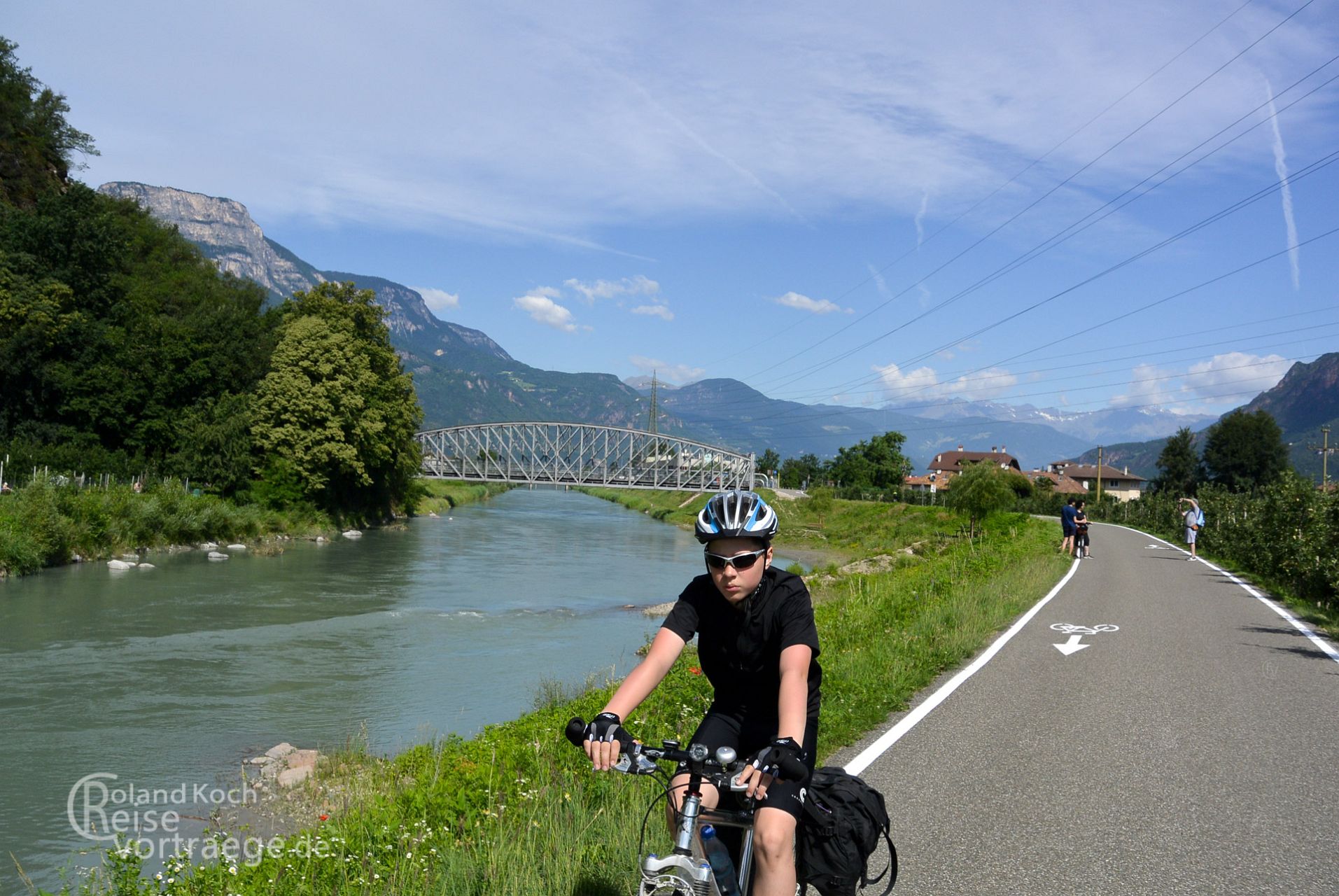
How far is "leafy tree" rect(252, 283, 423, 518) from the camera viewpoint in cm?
4269

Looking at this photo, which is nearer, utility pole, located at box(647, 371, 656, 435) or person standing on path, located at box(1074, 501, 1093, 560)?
person standing on path, located at box(1074, 501, 1093, 560)

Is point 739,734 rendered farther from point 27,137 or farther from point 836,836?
point 27,137

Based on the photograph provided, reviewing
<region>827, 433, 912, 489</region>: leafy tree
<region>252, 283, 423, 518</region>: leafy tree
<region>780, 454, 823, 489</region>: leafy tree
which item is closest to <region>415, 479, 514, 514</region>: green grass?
<region>252, 283, 423, 518</region>: leafy tree

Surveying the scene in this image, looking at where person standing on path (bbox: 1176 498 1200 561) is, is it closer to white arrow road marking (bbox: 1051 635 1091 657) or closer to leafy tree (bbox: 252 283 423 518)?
white arrow road marking (bbox: 1051 635 1091 657)

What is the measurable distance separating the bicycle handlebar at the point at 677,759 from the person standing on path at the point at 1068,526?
921 inches

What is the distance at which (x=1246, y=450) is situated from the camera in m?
81.4

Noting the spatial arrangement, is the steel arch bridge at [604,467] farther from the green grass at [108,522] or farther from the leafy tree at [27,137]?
the green grass at [108,522]

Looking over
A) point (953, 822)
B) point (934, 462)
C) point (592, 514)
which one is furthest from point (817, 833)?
point (934, 462)

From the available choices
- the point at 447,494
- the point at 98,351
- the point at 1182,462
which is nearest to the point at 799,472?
the point at 1182,462

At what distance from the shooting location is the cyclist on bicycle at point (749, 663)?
278 cm

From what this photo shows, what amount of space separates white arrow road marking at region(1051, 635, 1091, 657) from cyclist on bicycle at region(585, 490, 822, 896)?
7.44 meters

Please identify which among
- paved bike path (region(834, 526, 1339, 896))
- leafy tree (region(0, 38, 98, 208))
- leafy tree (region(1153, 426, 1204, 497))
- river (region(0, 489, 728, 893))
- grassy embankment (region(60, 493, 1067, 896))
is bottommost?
river (region(0, 489, 728, 893))

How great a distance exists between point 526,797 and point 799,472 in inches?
4643

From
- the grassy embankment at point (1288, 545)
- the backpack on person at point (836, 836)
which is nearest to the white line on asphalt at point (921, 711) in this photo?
the backpack on person at point (836, 836)
